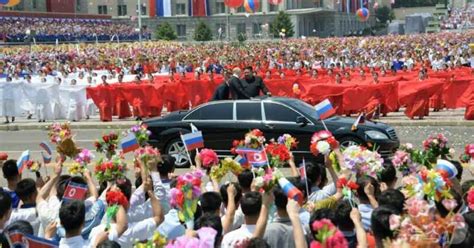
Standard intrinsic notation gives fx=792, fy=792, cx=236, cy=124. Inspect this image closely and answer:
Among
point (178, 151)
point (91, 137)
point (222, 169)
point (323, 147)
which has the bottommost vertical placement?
point (91, 137)

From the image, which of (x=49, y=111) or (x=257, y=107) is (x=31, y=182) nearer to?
(x=257, y=107)

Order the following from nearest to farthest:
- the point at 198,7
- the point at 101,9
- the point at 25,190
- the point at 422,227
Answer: the point at 422,227
the point at 25,190
the point at 198,7
the point at 101,9

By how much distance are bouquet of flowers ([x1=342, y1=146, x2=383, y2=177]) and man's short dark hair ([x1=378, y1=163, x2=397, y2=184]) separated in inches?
9.7

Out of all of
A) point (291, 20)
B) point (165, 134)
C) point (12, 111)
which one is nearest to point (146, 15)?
point (291, 20)

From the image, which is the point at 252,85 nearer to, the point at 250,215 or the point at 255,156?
the point at 255,156

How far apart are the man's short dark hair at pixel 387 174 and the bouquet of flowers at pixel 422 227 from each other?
3.37 m

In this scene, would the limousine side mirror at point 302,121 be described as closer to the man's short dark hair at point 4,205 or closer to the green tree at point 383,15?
the man's short dark hair at point 4,205

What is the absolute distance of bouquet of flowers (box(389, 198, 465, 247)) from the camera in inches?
158

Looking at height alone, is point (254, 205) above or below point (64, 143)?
below

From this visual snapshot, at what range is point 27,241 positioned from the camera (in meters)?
5.18

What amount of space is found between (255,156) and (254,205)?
2808 millimetres

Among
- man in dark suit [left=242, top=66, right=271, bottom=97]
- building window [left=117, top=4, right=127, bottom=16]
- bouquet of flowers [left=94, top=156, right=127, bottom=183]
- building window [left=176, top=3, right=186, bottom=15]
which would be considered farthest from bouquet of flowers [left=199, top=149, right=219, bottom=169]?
building window [left=117, top=4, right=127, bottom=16]

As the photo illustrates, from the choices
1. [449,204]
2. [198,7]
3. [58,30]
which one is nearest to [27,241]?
[449,204]

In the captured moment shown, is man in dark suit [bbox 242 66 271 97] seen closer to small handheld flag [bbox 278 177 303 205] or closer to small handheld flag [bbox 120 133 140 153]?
small handheld flag [bbox 120 133 140 153]
